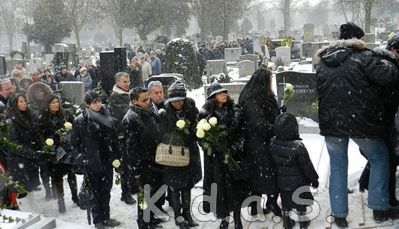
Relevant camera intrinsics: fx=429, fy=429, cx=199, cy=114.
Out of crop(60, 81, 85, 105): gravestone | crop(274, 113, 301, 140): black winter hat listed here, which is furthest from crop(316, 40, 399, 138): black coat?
crop(60, 81, 85, 105): gravestone

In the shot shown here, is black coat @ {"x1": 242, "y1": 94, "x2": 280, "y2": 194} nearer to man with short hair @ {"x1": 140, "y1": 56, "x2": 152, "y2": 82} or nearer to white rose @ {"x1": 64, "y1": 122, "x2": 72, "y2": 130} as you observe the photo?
white rose @ {"x1": 64, "y1": 122, "x2": 72, "y2": 130}

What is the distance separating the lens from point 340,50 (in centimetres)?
423

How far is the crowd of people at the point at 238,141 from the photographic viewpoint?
420 centimetres

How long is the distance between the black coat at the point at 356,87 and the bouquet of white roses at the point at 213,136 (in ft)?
3.79

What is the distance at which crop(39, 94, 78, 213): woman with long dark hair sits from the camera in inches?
240

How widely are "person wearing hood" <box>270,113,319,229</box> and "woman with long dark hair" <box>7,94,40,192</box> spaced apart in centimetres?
349

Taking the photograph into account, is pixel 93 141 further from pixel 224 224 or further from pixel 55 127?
pixel 224 224

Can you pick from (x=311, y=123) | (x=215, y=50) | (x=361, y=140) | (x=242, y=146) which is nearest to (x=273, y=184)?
(x=242, y=146)

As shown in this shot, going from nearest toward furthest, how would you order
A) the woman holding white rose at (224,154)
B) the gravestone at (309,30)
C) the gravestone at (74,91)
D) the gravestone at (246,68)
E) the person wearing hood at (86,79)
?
1. the woman holding white rose at (224,154)
2. the gravestone at (74,91)
3. the person wearing hood at (86,79)
4. the gravestone at (246,68)
5. the gravestone at (309,30)

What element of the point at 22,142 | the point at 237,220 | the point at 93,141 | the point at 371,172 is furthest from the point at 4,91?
the point at 371,172

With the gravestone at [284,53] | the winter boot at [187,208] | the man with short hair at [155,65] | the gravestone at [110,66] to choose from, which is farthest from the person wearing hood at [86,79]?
the gravestone at [284,53]

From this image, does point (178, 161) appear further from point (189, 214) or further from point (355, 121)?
point (355, 121)

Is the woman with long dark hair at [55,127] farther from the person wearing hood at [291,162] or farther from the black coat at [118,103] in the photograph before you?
the person wearing hood at [291,162]

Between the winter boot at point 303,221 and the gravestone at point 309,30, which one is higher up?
the gravestone at point 309,30
